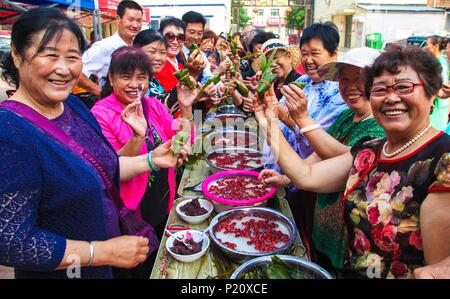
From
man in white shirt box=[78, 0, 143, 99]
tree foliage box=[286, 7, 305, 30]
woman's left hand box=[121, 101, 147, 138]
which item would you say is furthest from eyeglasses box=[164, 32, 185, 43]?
tree foliage box=[286, 7, 305, 30]

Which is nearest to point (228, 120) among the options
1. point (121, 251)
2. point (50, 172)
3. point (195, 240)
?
point (195, 240)

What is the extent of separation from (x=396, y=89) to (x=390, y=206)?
0.55 meters

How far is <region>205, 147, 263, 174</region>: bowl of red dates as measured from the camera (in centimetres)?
309

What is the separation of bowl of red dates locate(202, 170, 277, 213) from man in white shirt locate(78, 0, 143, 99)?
6.72ft

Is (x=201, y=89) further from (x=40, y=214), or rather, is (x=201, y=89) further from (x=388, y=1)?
(x=388, y=1)

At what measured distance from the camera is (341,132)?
2365mm

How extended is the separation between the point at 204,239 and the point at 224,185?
74cm

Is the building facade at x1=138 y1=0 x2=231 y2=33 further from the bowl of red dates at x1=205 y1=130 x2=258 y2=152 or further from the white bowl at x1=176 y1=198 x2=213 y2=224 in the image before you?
the white bowl at x1=176 y1=198 x2=213 y2=224

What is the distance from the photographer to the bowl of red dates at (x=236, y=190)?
233 cm

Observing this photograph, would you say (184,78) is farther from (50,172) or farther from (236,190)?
(50,172)

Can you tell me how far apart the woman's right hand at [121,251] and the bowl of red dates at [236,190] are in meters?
0.88

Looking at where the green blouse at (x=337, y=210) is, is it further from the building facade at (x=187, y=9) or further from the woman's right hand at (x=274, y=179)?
the building facade at (x=187, y=9)

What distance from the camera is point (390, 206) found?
1.46 metres
